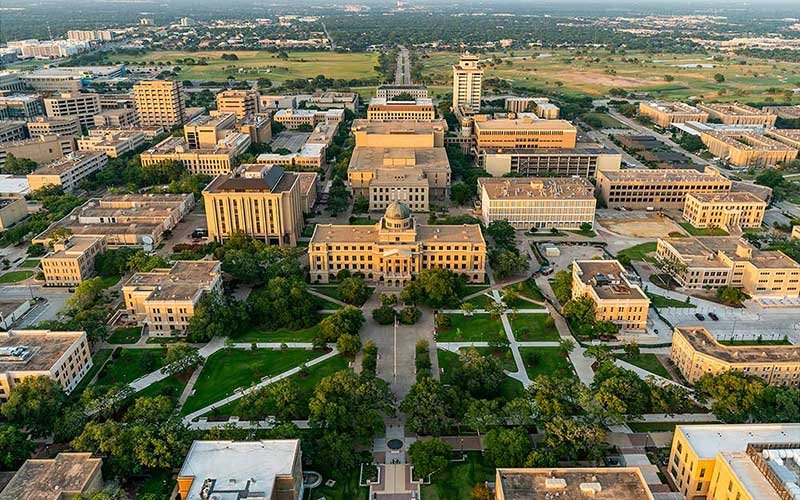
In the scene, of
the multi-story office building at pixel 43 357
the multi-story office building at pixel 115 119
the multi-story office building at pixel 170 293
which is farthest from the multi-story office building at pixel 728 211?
the multi-story office building at pixel 115 119

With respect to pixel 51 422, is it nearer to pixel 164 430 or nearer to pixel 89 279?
pixel 164 430

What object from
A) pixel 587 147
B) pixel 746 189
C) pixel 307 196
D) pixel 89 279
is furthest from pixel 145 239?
pixel 746 189

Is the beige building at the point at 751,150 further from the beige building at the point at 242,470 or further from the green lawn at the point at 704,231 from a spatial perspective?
the beige building at the point at 242,470

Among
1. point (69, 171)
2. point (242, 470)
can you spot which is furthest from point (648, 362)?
point (69, 171)

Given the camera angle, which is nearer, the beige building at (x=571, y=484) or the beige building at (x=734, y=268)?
the beige building at (x=571, y=484)

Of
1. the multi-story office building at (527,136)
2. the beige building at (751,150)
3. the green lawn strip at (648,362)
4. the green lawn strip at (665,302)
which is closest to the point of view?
the green lawn strip at (648,362)

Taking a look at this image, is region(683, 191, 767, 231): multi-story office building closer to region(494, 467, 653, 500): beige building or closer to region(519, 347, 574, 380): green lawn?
region(519, 347, 574, 380): green lawn
